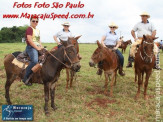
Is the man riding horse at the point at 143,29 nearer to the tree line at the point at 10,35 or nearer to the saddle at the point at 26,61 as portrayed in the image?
the saddle at the point at 26,61

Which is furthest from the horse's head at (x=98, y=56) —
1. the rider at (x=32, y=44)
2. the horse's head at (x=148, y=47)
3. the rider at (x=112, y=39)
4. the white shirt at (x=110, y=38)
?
the rider at (x=32, y=44)

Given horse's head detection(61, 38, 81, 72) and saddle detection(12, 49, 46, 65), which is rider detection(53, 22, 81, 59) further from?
horse's head detection(61, 38, 81, 72)

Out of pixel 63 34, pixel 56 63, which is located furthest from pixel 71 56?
pixel 63 34

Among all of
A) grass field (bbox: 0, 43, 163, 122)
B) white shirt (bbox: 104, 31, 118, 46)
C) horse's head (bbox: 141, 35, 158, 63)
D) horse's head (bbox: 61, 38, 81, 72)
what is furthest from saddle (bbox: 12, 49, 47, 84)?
horse's head (bbox: 141, 35, 158, 63)

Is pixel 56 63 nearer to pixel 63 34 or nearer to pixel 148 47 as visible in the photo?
pixel 63 34

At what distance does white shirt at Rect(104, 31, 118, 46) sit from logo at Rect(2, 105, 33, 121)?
4.73 metres

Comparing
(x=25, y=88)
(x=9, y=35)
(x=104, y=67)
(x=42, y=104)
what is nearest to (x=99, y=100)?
(x=104, y=67)

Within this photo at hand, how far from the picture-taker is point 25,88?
9164 millimetres

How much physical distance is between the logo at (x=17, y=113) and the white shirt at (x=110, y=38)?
4.73 m

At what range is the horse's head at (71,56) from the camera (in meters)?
5.65

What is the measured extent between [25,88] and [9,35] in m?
86.0

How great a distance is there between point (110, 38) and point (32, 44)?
4.06 metres

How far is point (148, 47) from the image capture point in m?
7.27

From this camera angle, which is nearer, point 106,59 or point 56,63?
point 56,63
